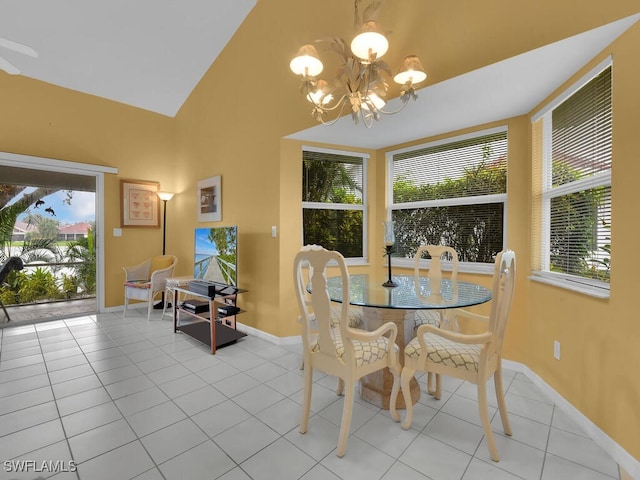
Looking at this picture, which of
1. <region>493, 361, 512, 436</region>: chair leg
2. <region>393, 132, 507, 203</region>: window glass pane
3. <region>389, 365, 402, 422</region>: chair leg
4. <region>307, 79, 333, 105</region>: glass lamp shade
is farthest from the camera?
<region>393, 132, 507, 203</region>: window glass pane

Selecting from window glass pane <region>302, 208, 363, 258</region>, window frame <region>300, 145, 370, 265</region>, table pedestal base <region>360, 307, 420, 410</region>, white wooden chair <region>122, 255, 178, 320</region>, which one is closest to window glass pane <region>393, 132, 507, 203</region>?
window frame <region>300, 145, 370, 265</region>

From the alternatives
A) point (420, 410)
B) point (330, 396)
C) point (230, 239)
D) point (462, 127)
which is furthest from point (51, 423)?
point (462, 127)

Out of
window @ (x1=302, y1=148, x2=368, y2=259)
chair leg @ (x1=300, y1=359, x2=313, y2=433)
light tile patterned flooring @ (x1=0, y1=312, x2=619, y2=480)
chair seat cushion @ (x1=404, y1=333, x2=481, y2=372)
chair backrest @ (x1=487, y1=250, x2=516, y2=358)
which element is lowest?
light tile patterned flooring @ (x1=0, y1=312, x2=619, y2=480)

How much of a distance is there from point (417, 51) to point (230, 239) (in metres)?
2.44

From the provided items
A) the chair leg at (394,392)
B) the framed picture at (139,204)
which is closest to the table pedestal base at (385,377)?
the chair leg at (394,392)

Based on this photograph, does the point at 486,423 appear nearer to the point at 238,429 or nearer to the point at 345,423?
the point at 345,423

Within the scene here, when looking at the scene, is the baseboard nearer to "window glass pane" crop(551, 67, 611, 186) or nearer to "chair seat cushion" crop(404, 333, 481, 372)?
"chair seat cushion" crop(404, 333, 481, 372)

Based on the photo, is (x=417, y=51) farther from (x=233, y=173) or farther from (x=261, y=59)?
(x=233, y=173)

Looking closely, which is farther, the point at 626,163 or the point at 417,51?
the point at 417,51

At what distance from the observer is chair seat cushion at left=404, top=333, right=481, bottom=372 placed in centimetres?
160

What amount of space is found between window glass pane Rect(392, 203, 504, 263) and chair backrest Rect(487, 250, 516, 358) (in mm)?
1186

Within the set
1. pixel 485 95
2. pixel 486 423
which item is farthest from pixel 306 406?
pixel 485 95

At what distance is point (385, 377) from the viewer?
6.70 feet

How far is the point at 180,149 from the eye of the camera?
481cm
